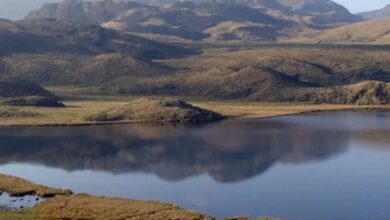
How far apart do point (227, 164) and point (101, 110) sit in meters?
54.0

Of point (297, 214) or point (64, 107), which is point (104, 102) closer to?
point (64, 107)

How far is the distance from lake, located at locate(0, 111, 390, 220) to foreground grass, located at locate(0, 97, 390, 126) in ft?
25.5

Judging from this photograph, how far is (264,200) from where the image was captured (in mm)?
57156

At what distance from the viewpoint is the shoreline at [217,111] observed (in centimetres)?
11142

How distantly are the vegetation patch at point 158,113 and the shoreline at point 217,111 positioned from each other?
8.43ft

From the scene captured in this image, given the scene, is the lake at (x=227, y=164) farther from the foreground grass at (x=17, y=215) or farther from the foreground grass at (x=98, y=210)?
the foreground grass at (x=17, y=215)

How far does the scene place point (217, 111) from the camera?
12912cm

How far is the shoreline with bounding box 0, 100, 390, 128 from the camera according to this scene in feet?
366

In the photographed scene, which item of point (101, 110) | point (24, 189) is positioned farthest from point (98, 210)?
point (101, 110)

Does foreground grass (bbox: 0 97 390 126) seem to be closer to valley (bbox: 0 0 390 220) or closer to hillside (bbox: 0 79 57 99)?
valley (bbox: 0 0 390 220)

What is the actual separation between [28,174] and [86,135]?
92.7 ft

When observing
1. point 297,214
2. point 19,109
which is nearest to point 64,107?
point 19,109

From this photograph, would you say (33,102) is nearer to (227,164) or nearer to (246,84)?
(246,84)

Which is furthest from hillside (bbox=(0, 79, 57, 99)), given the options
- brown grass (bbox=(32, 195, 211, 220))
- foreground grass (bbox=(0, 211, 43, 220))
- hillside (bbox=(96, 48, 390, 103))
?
foreground grass (bbox=(0, 211, 43, 220))
